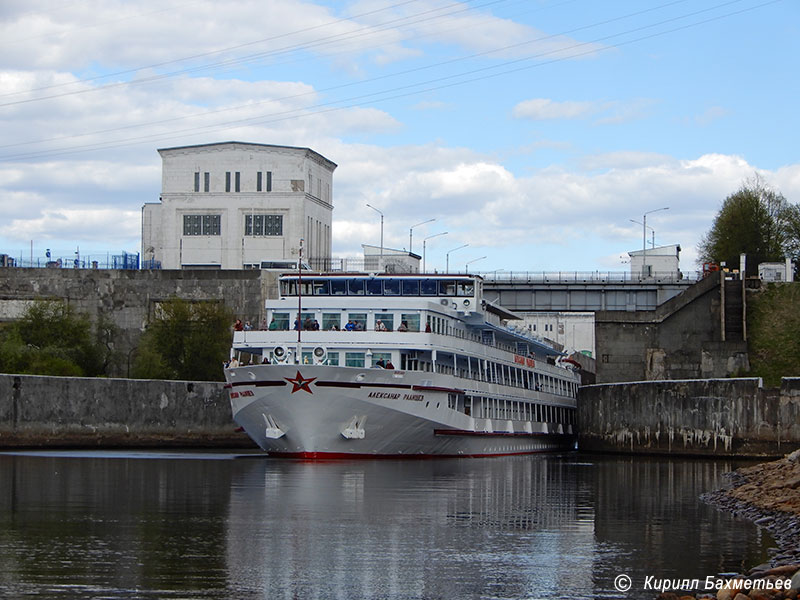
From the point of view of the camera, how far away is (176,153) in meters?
105

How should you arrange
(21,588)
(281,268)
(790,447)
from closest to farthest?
(21,588), (790,447), (281,268)

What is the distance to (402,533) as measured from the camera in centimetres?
2636

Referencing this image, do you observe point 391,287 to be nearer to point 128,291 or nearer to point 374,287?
point 374,287

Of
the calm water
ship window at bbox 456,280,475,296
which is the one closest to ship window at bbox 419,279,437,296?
ship window at bbox 456,280,475,296

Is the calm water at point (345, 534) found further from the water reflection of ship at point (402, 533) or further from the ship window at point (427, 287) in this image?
the ship window at point (427, 287)

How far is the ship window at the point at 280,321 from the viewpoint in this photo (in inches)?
2180

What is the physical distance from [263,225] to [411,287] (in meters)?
45.8

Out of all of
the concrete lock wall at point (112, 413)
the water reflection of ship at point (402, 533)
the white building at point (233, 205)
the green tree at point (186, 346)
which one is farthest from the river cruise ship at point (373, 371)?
the white building at point (233, 205)

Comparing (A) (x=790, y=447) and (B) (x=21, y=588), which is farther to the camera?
(A) (x=790, y=447)

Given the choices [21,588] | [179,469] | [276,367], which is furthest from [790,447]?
[21,588]

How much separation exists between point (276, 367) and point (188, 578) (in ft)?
98.3

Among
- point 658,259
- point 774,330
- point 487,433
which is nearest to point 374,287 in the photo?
point 487,433

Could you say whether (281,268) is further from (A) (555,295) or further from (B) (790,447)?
(B) (790,447)

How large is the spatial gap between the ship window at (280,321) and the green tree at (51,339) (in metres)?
19.5
